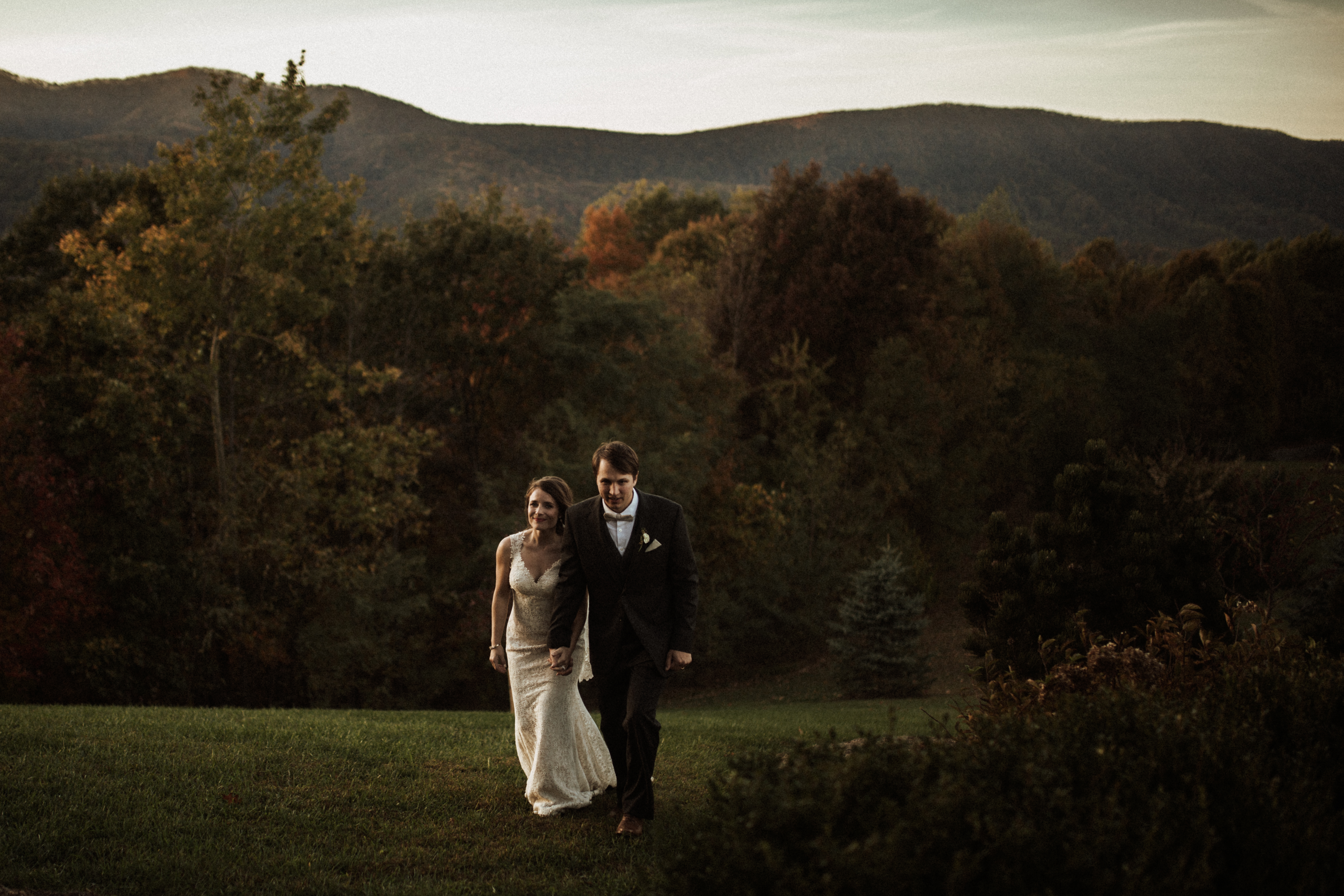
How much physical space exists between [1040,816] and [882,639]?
1981 cm

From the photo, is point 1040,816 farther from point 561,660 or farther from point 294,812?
point 294,812

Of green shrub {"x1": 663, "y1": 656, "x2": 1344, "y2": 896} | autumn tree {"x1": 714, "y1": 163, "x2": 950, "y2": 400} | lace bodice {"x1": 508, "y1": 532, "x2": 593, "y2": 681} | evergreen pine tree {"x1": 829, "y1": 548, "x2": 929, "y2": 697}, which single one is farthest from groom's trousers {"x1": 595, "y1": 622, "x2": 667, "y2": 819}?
autumn tree {"x1": 714, "y1": 163, "x2": 950, "y2": 400}

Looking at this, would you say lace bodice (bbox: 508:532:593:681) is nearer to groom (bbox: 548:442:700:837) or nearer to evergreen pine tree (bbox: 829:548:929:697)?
groom (bbox: 548:442:700:837)

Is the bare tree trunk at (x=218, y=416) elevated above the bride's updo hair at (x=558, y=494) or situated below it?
below

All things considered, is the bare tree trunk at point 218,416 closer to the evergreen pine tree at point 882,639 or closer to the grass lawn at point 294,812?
the evergreen pine tree at point 882,639

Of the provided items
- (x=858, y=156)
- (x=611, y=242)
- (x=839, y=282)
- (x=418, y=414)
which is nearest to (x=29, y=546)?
(x=418, y=414)

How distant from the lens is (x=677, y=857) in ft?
11.4

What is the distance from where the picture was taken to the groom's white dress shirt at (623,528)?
6305mm

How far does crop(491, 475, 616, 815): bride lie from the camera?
6.70m

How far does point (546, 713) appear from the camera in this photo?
675cm

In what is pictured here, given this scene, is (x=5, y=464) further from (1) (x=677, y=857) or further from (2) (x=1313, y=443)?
(2) (x=1313, y=443)

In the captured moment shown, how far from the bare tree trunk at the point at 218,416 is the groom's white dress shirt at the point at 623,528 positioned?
68.2 ft

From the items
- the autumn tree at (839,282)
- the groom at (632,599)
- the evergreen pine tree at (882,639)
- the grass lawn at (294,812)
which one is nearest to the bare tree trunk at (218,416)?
the evergreen pine tree at (882,639)

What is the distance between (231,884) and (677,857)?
9.76ft
